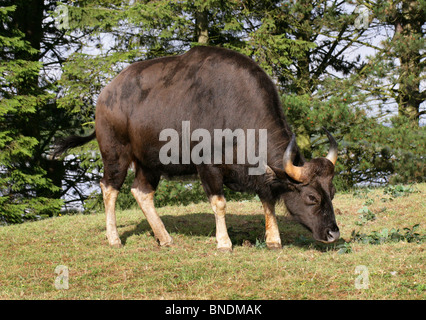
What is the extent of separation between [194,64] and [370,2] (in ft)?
46.3

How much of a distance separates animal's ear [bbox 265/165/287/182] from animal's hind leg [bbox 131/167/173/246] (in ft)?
6.38

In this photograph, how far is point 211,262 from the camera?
18.7 feet

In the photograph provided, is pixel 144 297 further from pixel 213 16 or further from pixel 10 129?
pixel 213 16

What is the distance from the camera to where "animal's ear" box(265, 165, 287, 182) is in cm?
597

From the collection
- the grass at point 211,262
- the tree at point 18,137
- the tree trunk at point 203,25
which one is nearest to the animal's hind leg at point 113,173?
the grass at point 211,262

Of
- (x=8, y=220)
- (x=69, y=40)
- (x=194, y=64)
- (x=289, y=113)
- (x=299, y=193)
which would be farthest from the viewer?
(x=69, y=40)

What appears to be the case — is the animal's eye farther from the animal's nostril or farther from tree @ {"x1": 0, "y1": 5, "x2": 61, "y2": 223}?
tree @ {"x1": 0, "y1": 5, "x2": 61, "y2": 223}

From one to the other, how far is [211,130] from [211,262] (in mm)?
1853

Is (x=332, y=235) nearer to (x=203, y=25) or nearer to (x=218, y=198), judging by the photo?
(x=218, y=198)

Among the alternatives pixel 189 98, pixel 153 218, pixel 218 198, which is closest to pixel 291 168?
pixel 218 198

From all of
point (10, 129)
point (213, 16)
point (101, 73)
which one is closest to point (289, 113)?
point (213, 16)

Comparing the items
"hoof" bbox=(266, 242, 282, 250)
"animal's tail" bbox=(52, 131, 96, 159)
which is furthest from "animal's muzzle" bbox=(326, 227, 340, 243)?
"animal's tail" bbox=(52, 131, 96, 159)

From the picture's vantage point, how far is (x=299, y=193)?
593 cm

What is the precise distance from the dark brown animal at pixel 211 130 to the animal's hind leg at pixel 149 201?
0.02 meters
